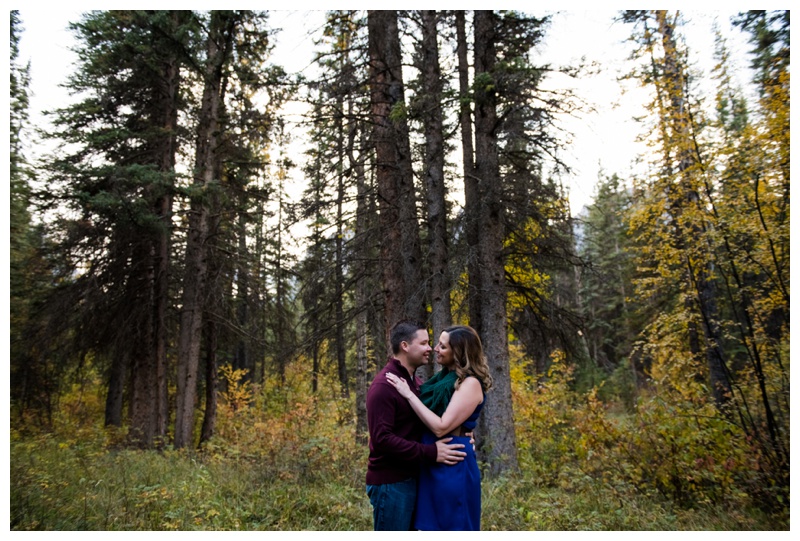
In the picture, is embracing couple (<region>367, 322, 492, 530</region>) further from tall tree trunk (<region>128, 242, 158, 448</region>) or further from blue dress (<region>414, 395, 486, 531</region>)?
tall tree trunk (<region>128, 242, 158, 448</region>)

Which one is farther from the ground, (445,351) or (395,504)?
(445,351)

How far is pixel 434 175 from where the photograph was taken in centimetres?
864

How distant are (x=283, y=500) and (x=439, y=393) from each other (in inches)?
158

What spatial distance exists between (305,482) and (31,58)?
7812mm

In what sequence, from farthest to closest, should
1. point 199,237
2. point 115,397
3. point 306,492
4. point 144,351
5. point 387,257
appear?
point 115,397 → point 144,351 → point 199,237 → point 387,257 → point 306,492

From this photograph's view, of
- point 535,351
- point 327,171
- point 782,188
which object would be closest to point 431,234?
point 327,171

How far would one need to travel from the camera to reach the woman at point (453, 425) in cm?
329

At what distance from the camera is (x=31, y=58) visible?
7824mm

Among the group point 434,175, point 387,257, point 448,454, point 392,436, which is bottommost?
point 448,454

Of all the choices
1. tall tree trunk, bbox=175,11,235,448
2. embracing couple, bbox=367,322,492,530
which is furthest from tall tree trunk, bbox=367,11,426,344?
tall tree trunk, bbox=175,11,235,448

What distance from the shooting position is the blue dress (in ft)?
10.8

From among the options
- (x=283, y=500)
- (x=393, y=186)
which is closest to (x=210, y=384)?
(x=283, y=500)

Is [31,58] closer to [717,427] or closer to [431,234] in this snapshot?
[431,234]

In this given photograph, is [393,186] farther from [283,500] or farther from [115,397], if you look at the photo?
[115,397]
